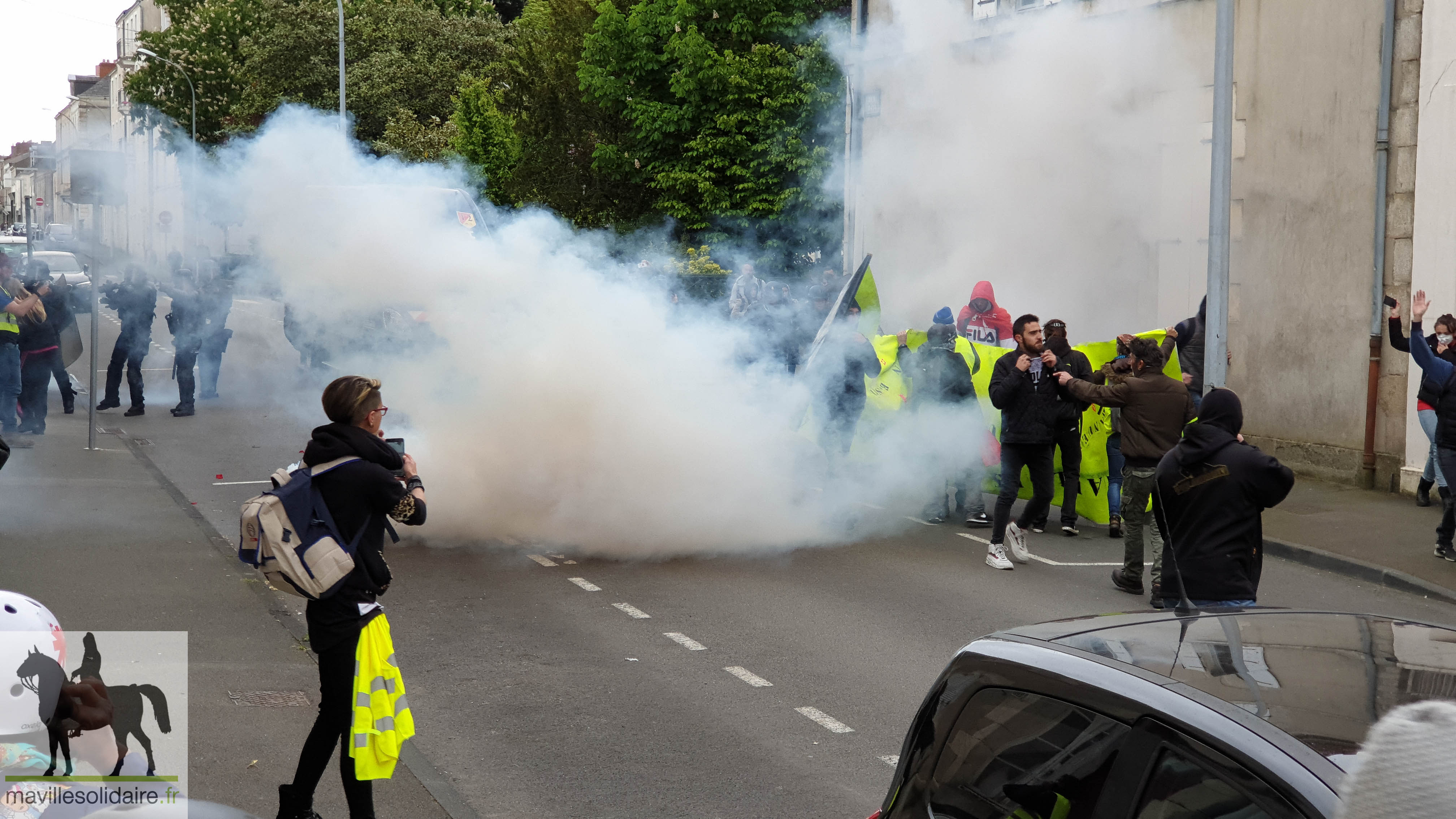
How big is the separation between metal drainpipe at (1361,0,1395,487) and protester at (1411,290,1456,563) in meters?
2.70

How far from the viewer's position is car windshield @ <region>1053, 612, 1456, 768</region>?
7.51ft

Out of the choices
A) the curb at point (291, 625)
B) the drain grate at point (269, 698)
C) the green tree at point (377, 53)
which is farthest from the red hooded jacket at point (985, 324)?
the green tree at point (377, 53)

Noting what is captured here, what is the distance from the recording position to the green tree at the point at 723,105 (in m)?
23.2

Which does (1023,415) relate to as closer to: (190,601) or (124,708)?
(190,601)

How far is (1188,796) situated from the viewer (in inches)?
88.2

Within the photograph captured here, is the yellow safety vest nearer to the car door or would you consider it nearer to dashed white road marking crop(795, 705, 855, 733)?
dashed white road marking crop(795, 705, 855, 733)

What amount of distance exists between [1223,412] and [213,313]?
1359cm

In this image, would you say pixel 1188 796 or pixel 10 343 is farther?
pixel 10 343

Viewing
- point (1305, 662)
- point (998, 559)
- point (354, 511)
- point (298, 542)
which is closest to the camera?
point (1305, 662)

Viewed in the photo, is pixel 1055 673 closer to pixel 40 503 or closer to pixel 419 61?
pixel 40 503

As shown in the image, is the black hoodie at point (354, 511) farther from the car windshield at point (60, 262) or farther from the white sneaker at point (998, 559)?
the car windshield at point (60, 262)

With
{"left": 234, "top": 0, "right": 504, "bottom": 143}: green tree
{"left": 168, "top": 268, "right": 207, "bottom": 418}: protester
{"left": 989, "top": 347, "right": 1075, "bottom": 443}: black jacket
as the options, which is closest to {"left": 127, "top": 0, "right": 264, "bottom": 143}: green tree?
{"left": 168, "top": 268, "right": 207, "bottom": 418}: protester

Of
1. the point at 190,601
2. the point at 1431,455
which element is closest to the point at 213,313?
the point at 190,601

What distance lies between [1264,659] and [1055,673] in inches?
15.7
